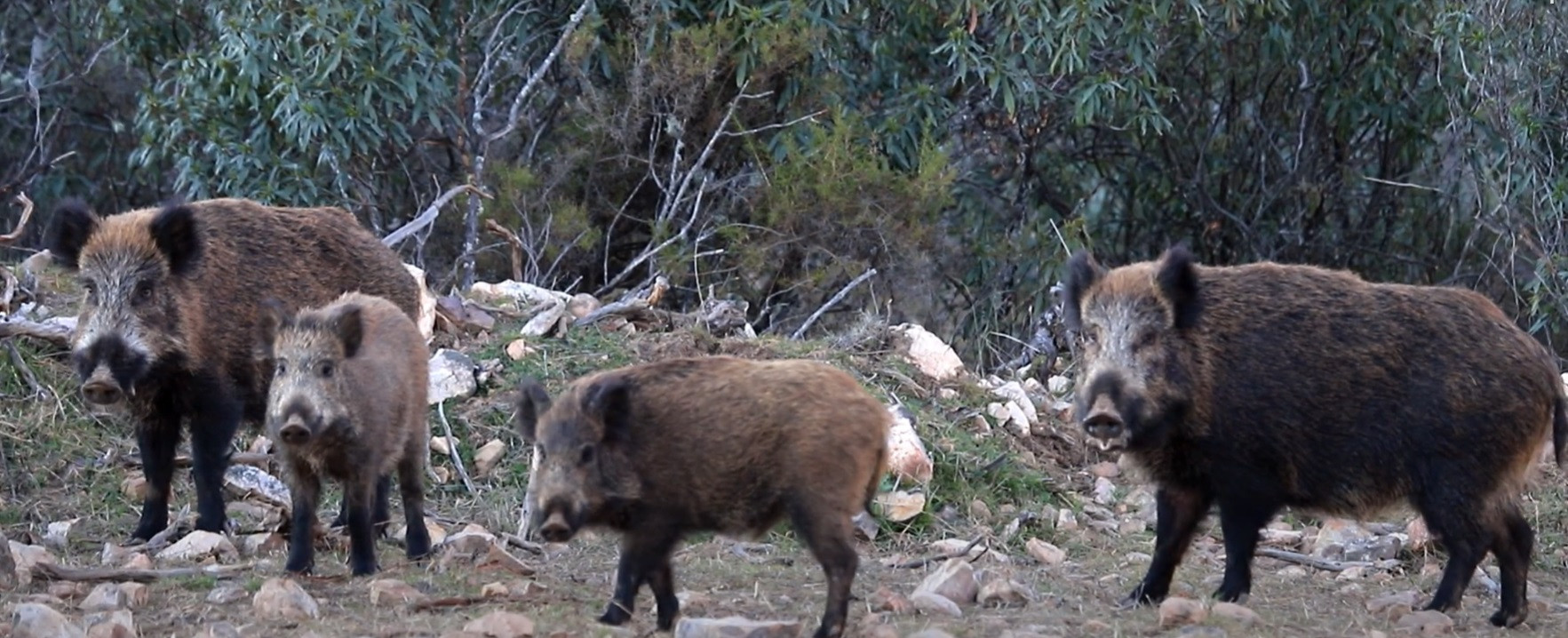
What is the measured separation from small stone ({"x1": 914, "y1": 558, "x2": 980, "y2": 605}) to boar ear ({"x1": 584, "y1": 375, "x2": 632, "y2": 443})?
46.9 inches

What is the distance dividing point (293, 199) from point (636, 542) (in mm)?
7265

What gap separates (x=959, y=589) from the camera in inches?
242

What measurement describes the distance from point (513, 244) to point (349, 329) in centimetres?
565

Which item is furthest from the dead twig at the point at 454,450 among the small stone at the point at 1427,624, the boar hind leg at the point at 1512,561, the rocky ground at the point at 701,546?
the boar hind leg at the point at 1512,561

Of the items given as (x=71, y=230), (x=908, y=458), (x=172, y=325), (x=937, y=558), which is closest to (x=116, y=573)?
(x=172, y=325)

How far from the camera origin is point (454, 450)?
8469 mm

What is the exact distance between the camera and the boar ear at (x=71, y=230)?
7406 mm

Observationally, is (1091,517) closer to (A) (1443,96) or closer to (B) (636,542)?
(B) (636,542)

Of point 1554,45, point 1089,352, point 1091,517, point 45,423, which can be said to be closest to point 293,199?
point 45,423

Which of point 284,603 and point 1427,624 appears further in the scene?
point 1427,624

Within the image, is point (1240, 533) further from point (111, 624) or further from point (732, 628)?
point (111, 624)

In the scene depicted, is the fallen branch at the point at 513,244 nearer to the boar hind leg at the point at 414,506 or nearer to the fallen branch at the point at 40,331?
the fallen branch at the point at 40,331

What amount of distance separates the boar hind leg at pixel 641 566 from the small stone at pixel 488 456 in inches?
118

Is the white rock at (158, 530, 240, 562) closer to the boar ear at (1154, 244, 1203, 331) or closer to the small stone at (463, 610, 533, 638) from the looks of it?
the small stone at (463, 610, 533, 638)
